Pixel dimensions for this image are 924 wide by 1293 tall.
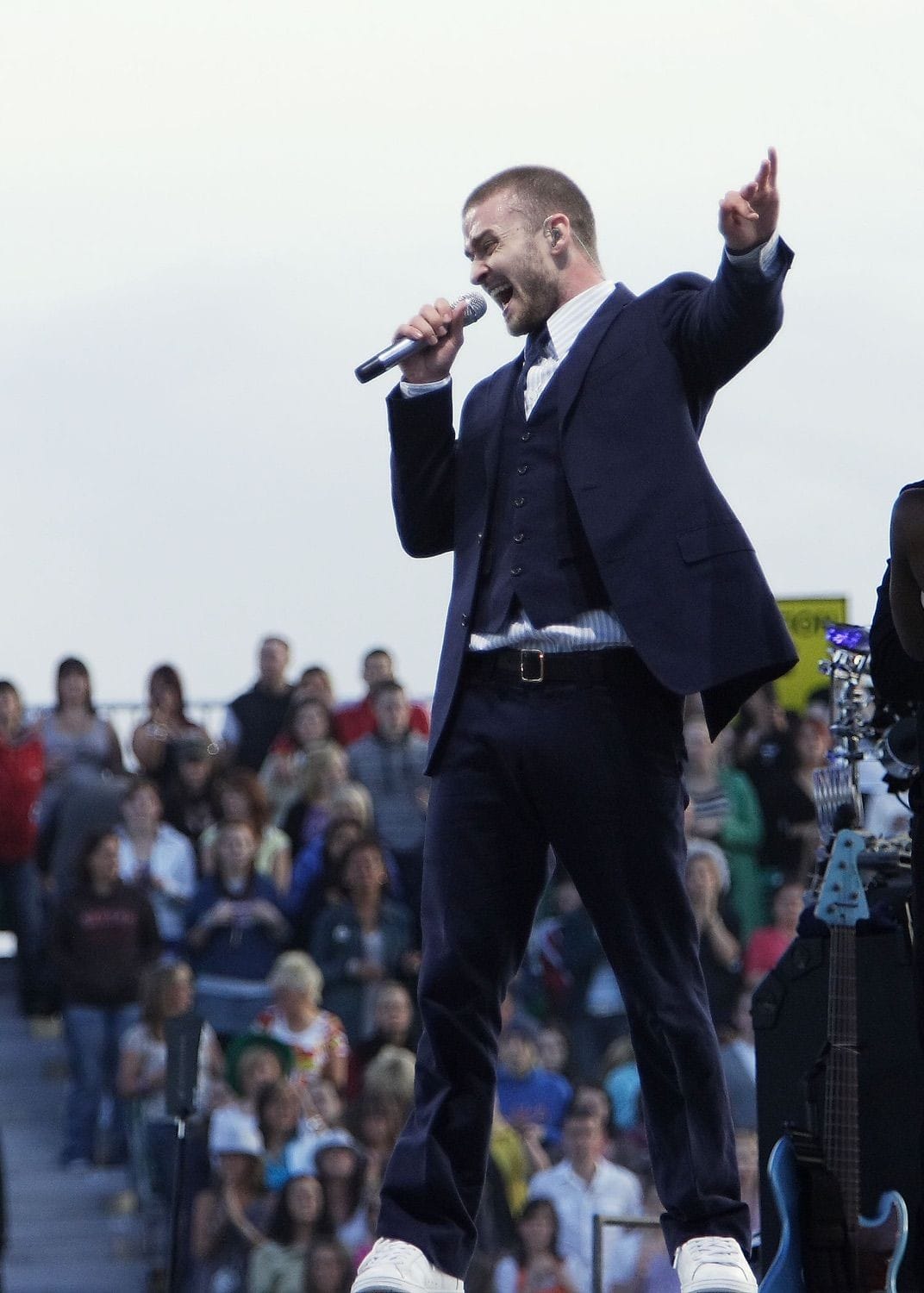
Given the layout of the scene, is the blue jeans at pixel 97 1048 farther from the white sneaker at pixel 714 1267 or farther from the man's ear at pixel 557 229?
the man's ear at pixel 557 229

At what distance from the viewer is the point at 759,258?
274cm

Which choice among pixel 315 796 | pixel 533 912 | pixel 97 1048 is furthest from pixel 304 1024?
pixel 533 912

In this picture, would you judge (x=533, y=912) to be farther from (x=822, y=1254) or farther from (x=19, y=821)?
(x=19, y=821)

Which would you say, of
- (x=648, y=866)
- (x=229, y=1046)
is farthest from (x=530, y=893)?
(x=229, y=1046)

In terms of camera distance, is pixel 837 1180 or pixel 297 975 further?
pixel 297 975

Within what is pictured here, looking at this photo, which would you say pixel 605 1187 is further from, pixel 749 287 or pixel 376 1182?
pixel 749 287

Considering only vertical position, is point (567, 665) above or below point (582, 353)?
below

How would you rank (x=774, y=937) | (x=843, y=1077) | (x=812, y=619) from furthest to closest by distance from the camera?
(x=774, y=937) < (x=812, y=619) < (x=843, y=1077)

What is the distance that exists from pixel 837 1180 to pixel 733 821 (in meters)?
4.34

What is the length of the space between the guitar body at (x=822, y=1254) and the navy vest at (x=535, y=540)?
1.08 m

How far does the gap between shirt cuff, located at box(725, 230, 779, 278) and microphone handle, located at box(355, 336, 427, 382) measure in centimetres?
47

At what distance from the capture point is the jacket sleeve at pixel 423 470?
3.06 metres

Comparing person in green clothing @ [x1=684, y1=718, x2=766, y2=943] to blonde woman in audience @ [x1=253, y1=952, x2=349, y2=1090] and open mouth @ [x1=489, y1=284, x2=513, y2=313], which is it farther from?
open mouth @ [x1=489, y1=284, x2=513, y2=313]

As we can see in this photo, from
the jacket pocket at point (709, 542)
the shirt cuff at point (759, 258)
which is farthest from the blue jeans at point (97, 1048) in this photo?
the shirt cuff at point (759, 258)
